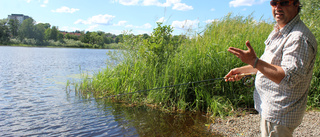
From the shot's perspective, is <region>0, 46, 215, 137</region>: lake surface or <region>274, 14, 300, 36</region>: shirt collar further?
<region>0, 46, 215, 137</region>: lake surface

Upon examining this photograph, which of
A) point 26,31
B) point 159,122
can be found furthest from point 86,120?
point 26,31

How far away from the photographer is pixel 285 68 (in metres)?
1.61

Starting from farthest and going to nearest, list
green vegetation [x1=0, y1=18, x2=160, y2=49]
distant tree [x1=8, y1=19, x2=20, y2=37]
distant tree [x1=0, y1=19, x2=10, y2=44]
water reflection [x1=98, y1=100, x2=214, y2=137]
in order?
distant tree [x1=8, y1=19, x2=20, y2=37], green vegetation [x1=0, y1=18, x2=160, y2=49], distant tree [x1=0, y1=19, x2=10, y2=44], water reflection [x1=98, y1=100, x2=214, y2=137]

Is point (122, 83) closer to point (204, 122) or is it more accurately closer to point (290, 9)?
point (204, 122)

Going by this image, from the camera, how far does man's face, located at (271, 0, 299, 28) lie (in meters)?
1.78

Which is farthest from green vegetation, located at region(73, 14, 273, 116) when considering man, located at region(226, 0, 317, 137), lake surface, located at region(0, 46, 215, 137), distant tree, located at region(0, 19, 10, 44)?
distant tree, located at region(0, 19, 10, 44)

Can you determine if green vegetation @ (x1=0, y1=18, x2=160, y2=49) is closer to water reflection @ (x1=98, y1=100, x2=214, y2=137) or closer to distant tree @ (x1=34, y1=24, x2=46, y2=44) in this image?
distant tree @ (x1=34, y1=24, x2=46, y2=44)

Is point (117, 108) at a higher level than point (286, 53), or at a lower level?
lower

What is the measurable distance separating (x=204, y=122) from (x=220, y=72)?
1.30 meters

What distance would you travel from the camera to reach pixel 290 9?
1786mm

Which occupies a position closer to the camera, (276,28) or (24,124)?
(276,28)

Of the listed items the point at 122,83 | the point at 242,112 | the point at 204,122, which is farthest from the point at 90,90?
the point at 242,112

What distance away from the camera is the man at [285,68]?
5.27ft

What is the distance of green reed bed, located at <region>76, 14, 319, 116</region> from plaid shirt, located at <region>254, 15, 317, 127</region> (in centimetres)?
314
